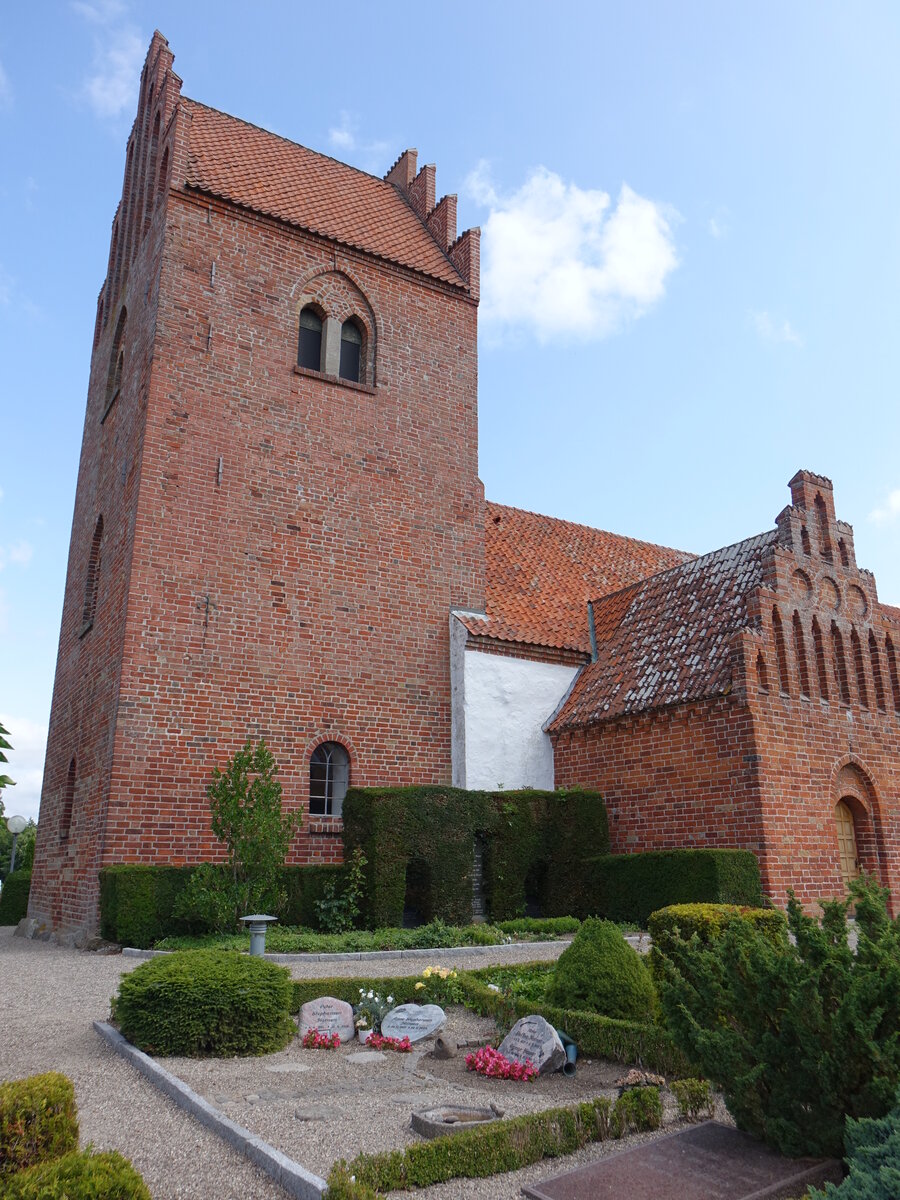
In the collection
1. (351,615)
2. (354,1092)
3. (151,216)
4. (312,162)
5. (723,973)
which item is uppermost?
(312,162)

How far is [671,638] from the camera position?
16.1 meters

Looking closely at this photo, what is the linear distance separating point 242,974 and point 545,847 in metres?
8.29

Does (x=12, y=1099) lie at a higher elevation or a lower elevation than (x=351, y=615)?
lower

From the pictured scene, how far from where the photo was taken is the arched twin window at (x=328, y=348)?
17.0 metres

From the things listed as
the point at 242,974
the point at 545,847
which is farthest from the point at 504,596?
the point at 242,974

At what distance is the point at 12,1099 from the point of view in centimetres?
369

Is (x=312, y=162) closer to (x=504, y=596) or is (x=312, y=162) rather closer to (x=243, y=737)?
(x=504, y=596)

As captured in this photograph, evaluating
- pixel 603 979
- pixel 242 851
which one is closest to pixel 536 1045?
pixel 603 979

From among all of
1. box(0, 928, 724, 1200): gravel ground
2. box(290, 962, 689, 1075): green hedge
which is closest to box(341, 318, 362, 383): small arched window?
box(290, 962, 689, 1075): green hedge

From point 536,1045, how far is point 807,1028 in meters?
2.67

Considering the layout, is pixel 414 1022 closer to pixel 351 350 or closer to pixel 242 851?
pixel 242 851

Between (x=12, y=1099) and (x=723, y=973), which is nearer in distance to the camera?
(x=12, y=1099)

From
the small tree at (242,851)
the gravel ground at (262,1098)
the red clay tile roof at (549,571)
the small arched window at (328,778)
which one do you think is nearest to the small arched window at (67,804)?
the small tree at (242,851)

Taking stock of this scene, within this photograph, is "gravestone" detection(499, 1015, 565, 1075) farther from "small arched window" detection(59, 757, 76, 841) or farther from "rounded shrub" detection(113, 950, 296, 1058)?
"small arched window" detection(59, 757, 76, 841)
